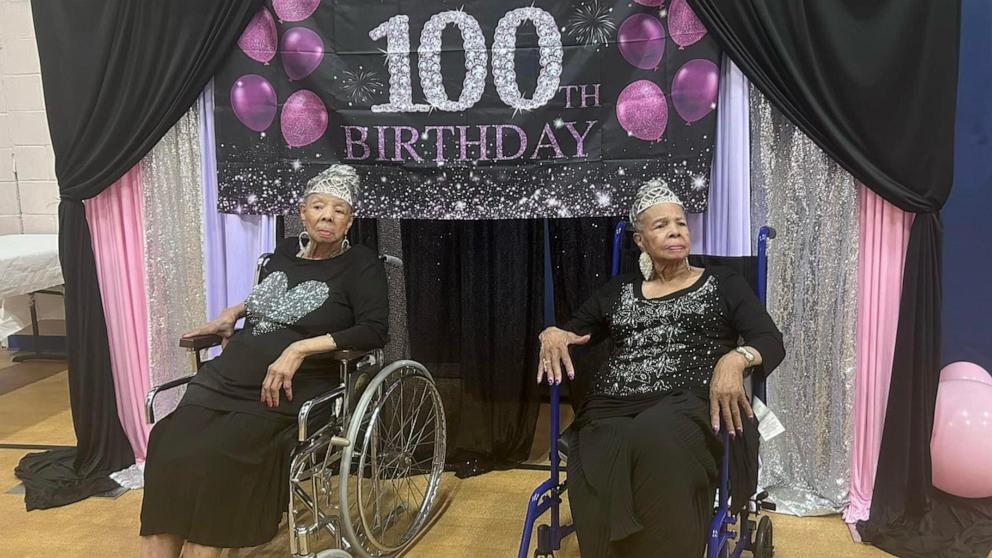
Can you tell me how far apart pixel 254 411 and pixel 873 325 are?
6.64ft

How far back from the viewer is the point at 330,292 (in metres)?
2.36

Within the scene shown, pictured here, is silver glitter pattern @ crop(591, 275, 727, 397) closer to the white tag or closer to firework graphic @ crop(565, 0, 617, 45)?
the white tag

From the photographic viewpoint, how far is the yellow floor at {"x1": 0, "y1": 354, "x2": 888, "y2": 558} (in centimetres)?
243

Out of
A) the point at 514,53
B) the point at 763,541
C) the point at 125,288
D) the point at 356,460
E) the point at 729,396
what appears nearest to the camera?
the point at 729,396

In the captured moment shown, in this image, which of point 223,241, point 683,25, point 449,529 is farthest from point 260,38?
point 449,529

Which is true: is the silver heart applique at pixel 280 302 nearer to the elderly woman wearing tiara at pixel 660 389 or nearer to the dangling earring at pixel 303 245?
the dangling earring at pixel 303 245

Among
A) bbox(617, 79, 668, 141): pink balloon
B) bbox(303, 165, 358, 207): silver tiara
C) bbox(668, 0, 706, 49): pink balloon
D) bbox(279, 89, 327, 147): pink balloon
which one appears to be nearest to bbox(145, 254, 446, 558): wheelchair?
bbox(303, 165, 358, 207): silver tiara

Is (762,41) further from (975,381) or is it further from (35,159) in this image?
(35,159)

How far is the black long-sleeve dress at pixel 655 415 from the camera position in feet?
6.07

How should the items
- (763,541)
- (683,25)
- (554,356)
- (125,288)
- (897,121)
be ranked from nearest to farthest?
1. (554,356)
2. (763,541)
3. (897,121)
4. (683,25)
5. (125,288)

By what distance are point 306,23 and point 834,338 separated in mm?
2191

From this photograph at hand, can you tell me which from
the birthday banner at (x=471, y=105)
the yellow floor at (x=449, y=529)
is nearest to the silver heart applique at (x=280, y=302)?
the birthday banner at (x=471, y=105)

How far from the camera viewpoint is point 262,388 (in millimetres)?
2176

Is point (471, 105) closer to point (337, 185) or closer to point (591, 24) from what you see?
point (591, 24)
